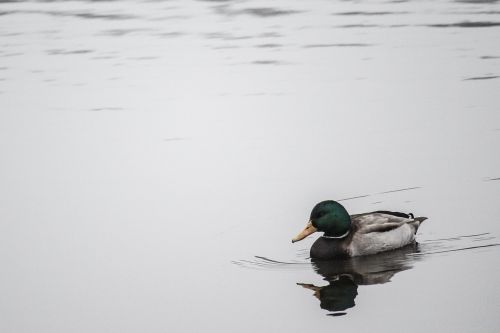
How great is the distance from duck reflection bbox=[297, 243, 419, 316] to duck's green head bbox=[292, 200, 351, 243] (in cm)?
34

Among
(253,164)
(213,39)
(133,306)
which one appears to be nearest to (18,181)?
(253,164)

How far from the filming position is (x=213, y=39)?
71.3ft

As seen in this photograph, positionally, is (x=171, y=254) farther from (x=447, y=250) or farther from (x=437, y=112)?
(x=437, y=112)

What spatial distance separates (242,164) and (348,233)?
9.55 feet

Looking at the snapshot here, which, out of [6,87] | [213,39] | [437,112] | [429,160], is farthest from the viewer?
[213,39]

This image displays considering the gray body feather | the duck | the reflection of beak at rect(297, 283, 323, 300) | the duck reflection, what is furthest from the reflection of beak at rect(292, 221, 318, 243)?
the reflection of beak at rect(297, 283, 323, 300)

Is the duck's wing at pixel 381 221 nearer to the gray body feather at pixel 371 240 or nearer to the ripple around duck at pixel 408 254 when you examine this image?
the gray body feather at pixel 371 240

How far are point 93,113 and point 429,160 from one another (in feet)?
19.2

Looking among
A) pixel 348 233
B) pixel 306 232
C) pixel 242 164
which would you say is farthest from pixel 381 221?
pixel 242 164

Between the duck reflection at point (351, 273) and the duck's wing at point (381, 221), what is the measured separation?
0.89 feet

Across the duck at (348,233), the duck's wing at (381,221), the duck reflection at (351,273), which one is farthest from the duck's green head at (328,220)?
the duck reflection at (351,273)

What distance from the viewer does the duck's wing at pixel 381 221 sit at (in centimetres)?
1099

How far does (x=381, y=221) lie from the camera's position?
11172mm

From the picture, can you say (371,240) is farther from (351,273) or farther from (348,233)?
(351,273)
